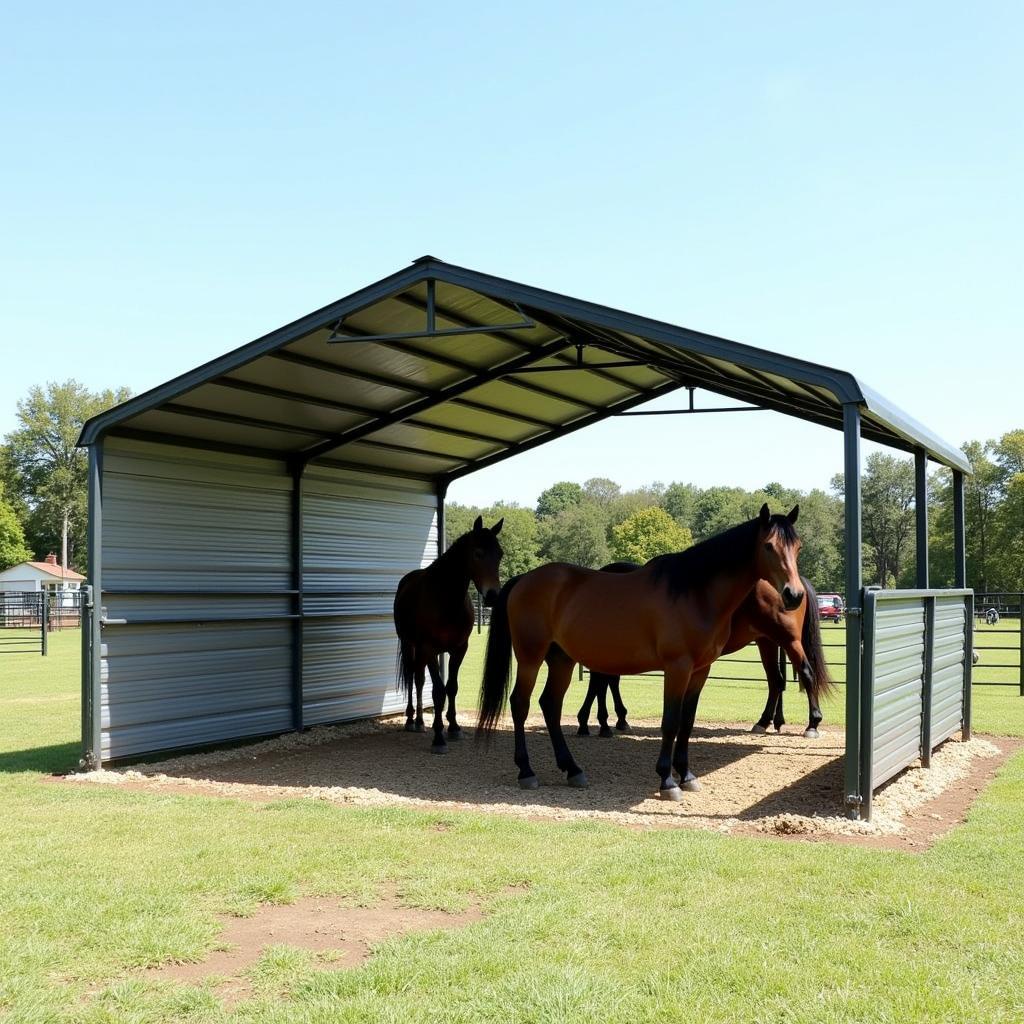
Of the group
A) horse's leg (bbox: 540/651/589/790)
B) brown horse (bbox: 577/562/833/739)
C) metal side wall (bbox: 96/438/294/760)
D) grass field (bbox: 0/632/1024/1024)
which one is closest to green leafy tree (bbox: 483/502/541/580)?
metal side wall (bbox: 96/438/294/760)

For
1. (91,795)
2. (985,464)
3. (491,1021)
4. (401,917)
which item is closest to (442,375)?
(91,795)

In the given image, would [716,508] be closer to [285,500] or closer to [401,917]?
[285,500]

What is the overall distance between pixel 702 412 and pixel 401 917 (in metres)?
6.72

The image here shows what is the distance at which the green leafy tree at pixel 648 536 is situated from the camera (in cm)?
6588

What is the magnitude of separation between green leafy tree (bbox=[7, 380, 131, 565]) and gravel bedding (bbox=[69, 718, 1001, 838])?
6008 cm

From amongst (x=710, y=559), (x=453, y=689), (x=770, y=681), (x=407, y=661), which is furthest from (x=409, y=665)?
(x=710, y=559)

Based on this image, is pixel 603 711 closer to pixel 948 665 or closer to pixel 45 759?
pixel 948 665

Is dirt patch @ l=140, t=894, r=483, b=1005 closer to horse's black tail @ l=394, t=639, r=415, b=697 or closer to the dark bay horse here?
the dark bay horse

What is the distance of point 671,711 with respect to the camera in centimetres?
739

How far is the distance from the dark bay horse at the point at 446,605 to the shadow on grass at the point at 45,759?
342 centimetres

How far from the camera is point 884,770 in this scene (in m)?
6.85

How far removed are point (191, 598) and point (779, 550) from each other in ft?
19.2

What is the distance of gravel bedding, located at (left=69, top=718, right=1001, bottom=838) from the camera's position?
266 inches

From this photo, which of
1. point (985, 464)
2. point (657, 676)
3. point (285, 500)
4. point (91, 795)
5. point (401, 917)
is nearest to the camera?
point (401, 917)
